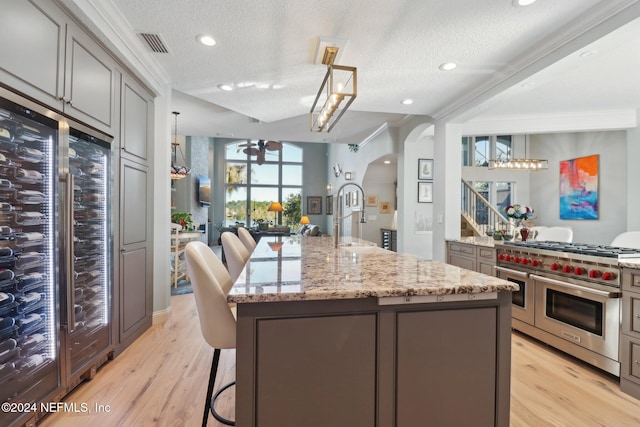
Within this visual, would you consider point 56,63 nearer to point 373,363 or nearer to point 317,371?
point 317,371

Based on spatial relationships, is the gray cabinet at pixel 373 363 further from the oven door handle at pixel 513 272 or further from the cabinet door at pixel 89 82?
the oven door handle at pixel 513 272

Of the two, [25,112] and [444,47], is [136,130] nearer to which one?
[25,112]

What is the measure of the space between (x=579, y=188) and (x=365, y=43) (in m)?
6.77

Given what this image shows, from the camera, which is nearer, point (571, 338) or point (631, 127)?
point (571, 338)

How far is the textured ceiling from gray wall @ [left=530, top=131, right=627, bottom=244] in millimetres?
2853

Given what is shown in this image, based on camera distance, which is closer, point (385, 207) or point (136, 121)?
point (136, 121)

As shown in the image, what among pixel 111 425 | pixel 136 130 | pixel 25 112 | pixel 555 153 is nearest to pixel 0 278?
pixel 25 112

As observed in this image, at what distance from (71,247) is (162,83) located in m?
2.09

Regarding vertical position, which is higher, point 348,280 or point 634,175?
point 634,175

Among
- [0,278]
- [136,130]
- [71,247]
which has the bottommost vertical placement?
[0,278]

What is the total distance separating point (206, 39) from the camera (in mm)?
2381

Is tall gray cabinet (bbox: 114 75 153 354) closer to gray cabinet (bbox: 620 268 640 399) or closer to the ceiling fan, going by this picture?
gray cabinet (bbox: 620 268 640 399)

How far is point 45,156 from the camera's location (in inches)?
66.1

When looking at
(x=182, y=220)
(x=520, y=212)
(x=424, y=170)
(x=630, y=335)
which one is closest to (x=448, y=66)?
(x=520, y=212)
